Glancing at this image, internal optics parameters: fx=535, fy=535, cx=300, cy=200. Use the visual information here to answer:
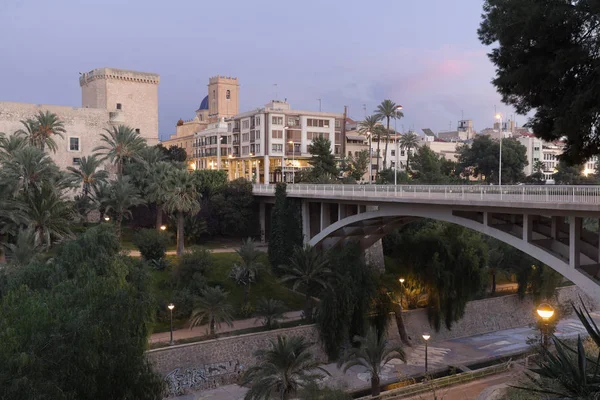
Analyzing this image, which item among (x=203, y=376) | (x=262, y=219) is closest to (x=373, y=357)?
(x=203, y=376)

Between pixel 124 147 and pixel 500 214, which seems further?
pixel 124 147

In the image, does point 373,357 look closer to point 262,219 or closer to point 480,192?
point 480,192

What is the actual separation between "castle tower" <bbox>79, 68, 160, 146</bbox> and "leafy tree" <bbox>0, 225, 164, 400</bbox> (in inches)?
1691

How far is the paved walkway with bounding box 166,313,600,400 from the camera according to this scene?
23.9 m

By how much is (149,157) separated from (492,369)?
30.3 meters

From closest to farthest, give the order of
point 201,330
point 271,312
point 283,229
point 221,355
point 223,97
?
point 221,355, point 201,330, point 271,312, point 283,229, point 223,97

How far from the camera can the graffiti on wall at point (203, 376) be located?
2384 centimetres

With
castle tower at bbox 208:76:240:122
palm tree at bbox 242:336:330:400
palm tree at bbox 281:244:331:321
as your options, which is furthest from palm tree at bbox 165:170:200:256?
castle tower at bbox 208:76:240:122

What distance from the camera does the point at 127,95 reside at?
59.8m

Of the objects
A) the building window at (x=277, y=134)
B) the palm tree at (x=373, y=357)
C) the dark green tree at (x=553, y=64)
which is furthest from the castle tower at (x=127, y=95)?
the dark green tree at (x=553, y=64)

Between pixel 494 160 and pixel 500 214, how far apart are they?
151ft

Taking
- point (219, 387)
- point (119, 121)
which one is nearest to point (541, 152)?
point (119, 121)

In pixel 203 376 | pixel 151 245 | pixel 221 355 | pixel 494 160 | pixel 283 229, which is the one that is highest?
pixel 494 160

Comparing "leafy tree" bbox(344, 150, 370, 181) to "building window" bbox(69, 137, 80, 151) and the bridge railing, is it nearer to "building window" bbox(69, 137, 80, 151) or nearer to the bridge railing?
the bridge railing
